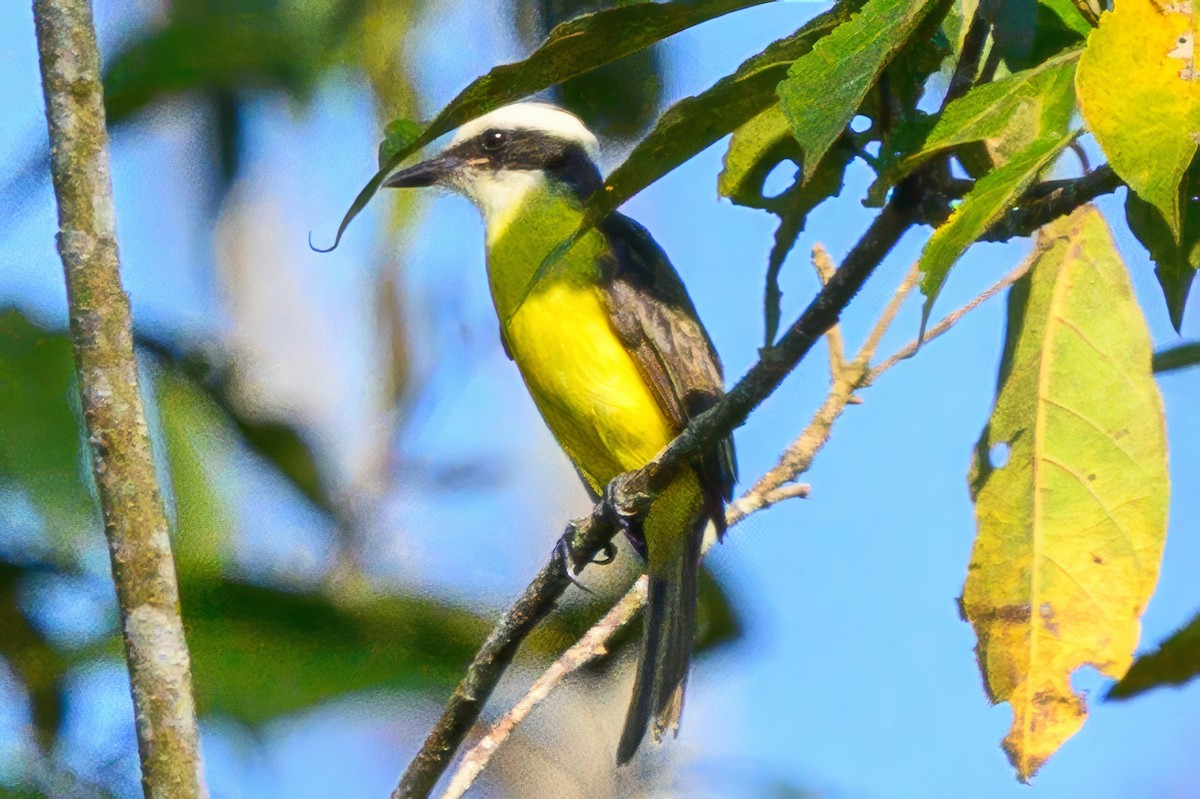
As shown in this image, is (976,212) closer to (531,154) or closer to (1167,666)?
(1167,666)

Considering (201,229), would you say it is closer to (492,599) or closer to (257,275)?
(257,275)

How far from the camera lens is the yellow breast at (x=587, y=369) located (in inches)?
111

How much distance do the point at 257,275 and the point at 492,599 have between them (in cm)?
162

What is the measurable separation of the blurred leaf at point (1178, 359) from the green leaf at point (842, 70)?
2.13 ft

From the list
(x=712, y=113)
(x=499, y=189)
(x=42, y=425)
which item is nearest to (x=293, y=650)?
(x=42, y=425)

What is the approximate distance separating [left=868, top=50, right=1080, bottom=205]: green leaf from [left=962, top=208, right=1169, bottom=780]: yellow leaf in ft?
1.63

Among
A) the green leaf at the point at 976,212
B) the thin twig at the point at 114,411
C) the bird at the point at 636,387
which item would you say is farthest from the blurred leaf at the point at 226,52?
the green leaf at the point at 976,212

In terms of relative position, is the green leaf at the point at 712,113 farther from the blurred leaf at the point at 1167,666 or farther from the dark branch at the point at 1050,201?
the blurred leaf at the point at 1167,666

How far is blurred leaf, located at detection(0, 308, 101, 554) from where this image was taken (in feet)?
8.25

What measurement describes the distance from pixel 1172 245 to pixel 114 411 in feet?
3.71

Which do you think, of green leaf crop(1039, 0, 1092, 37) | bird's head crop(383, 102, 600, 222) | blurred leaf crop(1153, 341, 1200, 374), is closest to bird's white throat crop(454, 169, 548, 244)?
bird's head crop(383, 102, 600, 222)

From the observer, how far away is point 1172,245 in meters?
1.23

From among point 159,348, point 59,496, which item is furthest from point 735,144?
point 159,348

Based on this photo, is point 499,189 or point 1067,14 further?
point 499,189
